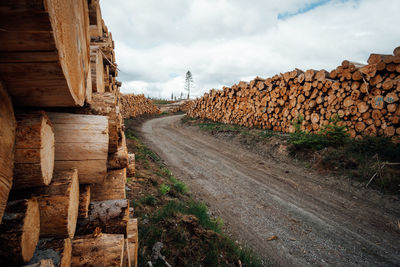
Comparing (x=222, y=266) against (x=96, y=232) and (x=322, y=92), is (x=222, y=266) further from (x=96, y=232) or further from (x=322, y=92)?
(x=322, y=92)

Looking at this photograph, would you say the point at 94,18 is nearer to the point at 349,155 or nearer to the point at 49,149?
the point at 49,149

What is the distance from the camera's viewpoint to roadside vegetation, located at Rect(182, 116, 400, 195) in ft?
15.0

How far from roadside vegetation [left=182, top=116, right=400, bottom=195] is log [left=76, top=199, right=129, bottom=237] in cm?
576

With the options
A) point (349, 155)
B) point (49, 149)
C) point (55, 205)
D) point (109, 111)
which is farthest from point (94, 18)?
point (349, 155)

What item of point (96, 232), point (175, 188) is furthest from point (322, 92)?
point (96, 232)

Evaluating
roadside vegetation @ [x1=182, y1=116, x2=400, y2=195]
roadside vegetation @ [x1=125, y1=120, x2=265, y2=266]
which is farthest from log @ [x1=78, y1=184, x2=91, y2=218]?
roadside vegetation @ [x1=182, y1=116, x2=400, y2=195]

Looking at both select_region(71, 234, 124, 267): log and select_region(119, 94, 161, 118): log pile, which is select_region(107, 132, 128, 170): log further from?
select_region(119, 94, 161, 118): log pile

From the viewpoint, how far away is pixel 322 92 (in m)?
7.07

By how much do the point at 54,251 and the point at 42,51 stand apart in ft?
3.45

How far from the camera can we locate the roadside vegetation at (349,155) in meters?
4.56

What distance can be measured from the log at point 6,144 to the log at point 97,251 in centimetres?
63

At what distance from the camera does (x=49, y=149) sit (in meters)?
1.10

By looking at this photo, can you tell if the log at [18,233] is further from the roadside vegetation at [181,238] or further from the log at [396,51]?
the log at [396,51]

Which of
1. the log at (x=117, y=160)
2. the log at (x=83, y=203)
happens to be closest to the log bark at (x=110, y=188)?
the log at (x=117, y=160)
